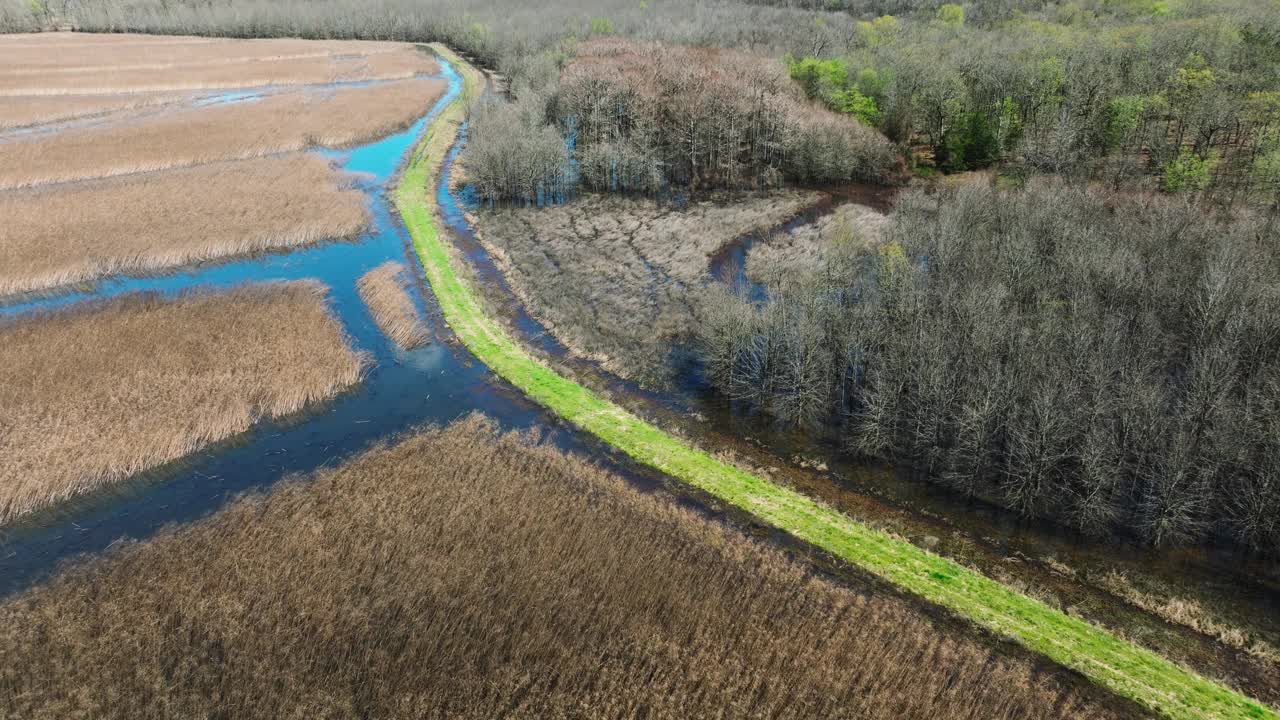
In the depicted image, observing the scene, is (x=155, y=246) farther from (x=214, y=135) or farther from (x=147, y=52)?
(x=147, y=52)

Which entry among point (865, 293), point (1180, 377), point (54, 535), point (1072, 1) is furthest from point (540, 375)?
point (1072, 1)

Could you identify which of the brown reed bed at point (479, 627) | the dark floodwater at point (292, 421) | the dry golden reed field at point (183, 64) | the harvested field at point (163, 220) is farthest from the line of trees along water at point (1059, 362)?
the dry golden reed field at point (183, 64)

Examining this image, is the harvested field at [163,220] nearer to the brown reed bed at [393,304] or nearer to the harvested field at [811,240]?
the brown reed bed at [393,304]

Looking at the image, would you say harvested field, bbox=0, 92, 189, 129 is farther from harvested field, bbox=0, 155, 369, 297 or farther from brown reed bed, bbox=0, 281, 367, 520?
brown reed bed, bbox=0, 281, 367, 520

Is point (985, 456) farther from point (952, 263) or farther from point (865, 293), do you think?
point (952, 263)

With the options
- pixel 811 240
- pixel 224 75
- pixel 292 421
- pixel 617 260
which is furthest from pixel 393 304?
pixel 224 75

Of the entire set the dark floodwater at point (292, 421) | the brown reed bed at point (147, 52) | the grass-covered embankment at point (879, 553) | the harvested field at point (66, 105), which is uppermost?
the brown reed bed at point (147, 52)
